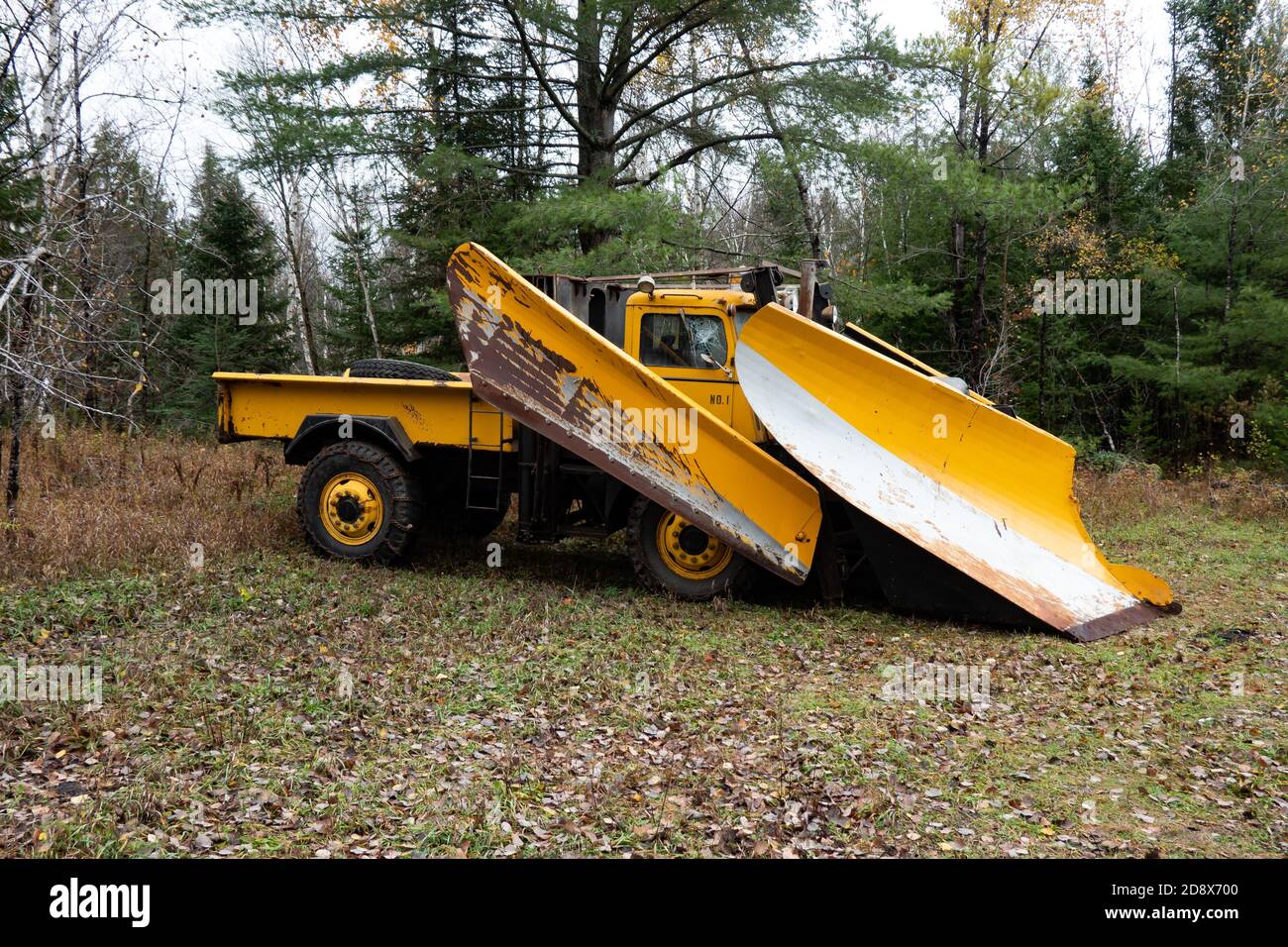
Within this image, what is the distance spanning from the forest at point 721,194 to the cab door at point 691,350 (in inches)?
146

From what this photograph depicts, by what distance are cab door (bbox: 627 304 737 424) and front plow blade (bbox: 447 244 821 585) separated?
2.32ft

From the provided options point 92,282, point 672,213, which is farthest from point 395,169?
point 92,282

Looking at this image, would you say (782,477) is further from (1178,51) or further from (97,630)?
(1178,51)

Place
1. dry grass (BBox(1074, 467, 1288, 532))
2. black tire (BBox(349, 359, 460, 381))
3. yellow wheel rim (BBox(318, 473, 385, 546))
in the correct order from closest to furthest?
yellow wheel rim (BBox(318, 473, 385, 546)) < black tire (BBox(349, 359, 460, 381)) < dry grass (BBox(1074, 467, 1288, 532))

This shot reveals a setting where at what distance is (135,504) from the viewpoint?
9914mm

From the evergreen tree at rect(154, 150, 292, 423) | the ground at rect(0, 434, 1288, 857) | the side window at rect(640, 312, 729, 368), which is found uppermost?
the evergreen tree at rect(154, 150, 292, 423)

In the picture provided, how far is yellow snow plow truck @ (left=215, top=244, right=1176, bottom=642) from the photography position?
7.16 meters

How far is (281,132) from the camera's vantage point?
11914 millimetres

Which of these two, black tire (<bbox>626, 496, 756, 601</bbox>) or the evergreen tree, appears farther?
the evergreen tree

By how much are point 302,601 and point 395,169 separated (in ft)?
27.3

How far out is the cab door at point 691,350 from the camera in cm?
815

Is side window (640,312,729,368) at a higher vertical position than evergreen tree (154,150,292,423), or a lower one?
lower

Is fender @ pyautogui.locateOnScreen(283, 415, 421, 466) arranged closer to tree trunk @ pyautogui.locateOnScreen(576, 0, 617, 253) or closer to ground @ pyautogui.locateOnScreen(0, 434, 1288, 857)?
ground @ pyautogui.locateOnScreen(0, 434, 1288, 857)

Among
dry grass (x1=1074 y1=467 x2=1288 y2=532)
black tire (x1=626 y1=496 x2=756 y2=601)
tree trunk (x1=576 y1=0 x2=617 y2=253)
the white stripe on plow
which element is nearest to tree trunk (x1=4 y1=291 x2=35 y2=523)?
black tire (x1=626 y1=496 x2=756 y2=601)
